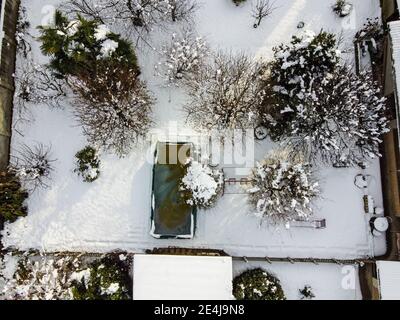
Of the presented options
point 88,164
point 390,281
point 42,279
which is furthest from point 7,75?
point 390,281

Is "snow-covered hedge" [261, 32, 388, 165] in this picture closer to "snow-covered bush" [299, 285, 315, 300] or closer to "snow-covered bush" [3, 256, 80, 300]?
"snow-covered bush" [299, 285, 315, 300]

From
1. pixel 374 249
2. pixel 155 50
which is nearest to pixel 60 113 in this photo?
pixel 155 50

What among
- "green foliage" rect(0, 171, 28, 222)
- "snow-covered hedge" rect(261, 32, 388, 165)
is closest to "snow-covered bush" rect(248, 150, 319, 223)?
"snow-covered hedge" rect(261, 32, 388, 165)

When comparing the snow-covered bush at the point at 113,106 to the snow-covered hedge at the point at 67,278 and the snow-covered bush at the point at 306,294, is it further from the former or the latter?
the snow-covered bush at the point at 306,294

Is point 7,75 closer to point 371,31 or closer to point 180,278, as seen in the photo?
point 180,278

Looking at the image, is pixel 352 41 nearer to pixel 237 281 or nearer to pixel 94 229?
pixel 237 281
